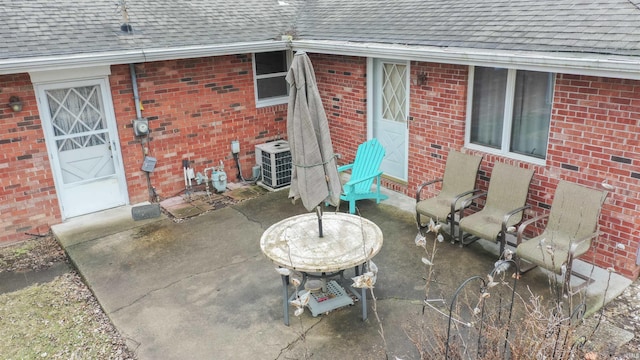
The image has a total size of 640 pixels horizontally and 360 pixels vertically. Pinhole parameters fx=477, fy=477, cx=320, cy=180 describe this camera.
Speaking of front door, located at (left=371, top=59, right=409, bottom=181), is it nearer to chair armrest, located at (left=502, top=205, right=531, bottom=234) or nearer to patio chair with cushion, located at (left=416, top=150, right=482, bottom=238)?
patio chair with cushion, located at (left=416, top=150, right=482, bottom=238)

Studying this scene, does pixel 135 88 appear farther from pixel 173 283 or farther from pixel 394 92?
pixel 394 92

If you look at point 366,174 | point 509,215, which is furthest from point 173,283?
point 509,215

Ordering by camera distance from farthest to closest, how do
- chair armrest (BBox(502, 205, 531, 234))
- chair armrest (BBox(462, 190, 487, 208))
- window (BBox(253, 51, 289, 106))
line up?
window (BBox(253, 51, 289, 106)) → chair armrest (BBox(462, 190, 487, 208)) → chair armrest (BBox(502, 205, 531, 234))

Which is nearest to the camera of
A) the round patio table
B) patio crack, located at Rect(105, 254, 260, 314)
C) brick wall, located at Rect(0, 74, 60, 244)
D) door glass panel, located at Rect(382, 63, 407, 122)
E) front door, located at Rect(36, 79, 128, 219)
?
the round patio table

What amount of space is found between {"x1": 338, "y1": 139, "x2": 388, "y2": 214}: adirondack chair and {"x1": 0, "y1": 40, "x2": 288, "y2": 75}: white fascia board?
2589 mm

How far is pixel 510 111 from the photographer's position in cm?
647

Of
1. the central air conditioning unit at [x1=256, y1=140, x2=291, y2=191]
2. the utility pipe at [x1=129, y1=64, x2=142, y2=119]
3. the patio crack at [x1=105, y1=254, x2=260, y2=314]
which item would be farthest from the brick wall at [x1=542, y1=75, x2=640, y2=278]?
the utility pipe at [x1=129, y1=64, x2=142, y2=119]

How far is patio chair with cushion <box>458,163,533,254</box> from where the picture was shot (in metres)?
5.95

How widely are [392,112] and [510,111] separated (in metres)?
2.29

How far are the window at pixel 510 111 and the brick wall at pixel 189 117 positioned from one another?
13.9 ft

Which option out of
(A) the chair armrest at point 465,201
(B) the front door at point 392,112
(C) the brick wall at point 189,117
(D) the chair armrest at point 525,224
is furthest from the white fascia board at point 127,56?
(D) the chair armrest at point 525,224

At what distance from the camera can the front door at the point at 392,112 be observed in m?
8.03

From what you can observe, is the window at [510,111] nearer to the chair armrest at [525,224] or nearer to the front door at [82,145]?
the chair armrest at [525,224]

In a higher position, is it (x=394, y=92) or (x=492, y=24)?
(x=492, y=24)
